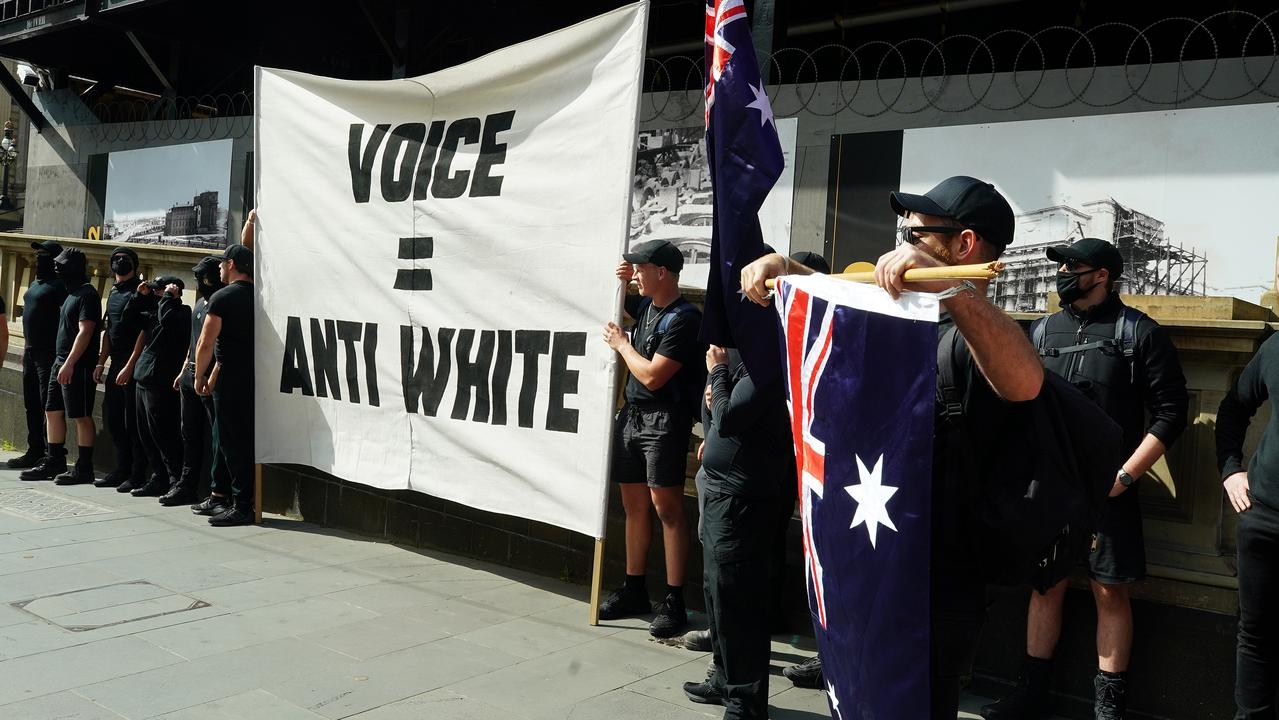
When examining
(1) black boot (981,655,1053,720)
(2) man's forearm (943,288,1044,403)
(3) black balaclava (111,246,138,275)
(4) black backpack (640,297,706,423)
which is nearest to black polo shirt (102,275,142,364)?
(3) black balaclava (111,246,138,275)

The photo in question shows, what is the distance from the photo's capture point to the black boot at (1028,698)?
425 cm

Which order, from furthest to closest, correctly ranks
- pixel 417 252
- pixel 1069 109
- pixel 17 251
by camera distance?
1. pixel 17 251
2. pixel 1069 109
3. pixel 417 252

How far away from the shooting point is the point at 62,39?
13.8 meters

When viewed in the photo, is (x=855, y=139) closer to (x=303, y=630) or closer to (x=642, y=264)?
(x=642, y=264)

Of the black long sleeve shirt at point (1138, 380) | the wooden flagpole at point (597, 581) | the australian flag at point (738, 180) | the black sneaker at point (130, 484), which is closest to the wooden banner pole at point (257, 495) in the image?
the black sneaker at point (130, 484)

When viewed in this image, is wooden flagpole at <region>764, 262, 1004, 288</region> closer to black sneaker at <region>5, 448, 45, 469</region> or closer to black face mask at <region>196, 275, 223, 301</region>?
black face mask at <region>196, 275, 223, 301</region>

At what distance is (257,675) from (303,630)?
680 millimetres

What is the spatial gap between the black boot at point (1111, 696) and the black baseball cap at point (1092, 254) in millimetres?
1629

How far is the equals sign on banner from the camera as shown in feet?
20.3

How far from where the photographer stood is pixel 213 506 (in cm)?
787

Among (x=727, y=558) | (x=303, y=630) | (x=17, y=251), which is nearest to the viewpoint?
(x=727, y=558)

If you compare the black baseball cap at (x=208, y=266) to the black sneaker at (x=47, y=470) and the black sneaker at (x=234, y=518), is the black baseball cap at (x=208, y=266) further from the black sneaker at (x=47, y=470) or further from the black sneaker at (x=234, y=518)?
the black sneaker at (x=47, y=470)

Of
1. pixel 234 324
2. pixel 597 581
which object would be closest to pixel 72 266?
pixel 234 324

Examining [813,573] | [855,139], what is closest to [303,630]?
[813,573]
